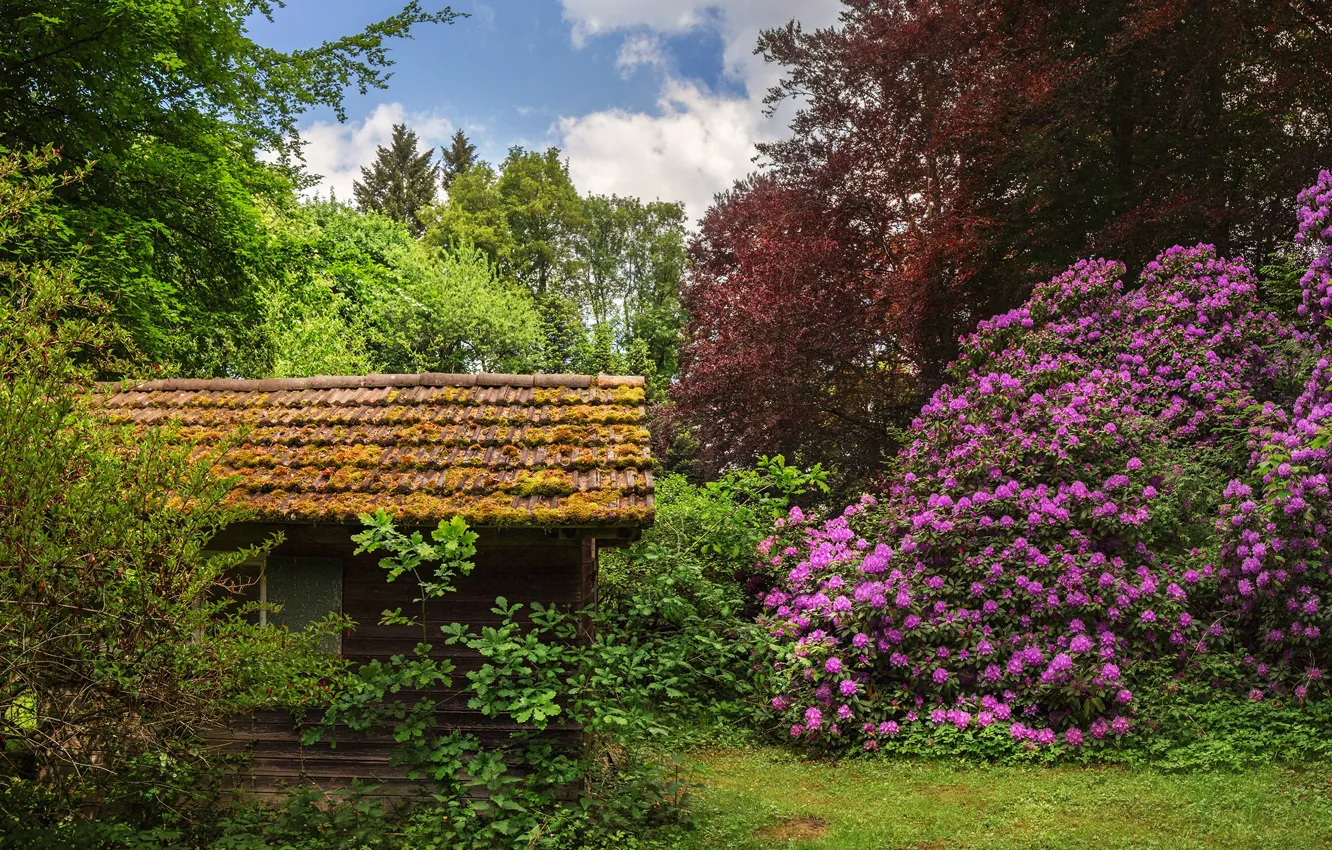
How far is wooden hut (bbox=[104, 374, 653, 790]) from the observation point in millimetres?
7410

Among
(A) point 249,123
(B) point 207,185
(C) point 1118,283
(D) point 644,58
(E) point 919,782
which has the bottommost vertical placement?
(E) point 919,782

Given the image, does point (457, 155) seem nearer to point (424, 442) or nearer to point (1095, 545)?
point (424, 442)

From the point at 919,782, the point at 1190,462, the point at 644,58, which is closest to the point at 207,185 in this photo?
the point at 919,782

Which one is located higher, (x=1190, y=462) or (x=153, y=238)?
(x=153, y=238)

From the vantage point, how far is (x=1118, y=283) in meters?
11.9

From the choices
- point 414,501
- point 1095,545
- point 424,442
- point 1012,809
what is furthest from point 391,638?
point 1095,545

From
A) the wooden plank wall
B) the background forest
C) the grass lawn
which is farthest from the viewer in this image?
the wooden plank wall

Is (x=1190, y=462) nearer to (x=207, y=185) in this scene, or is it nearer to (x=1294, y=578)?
(x=1294, y=578)

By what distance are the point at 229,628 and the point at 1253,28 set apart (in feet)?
48.0

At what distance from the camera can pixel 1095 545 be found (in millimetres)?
9898

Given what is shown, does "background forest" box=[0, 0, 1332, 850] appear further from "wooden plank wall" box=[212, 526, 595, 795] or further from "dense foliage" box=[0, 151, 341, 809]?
"wooden plank wall" box=[212, 526, 595, 795]

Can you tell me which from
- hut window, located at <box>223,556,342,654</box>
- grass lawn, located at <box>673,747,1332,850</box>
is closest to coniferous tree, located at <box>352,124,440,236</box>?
hut window, located at <box>223,556,342,654</box>

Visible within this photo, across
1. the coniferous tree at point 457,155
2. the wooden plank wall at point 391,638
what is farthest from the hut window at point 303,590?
the coniferous tree at point 457,155

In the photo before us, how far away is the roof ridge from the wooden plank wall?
2263 mm
